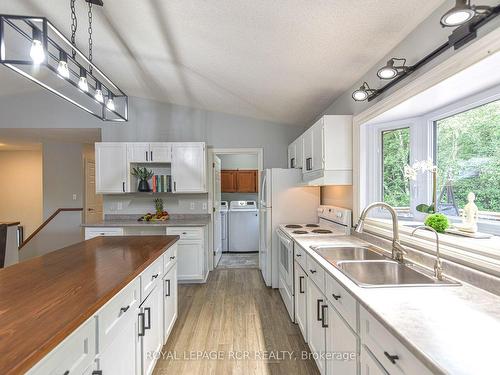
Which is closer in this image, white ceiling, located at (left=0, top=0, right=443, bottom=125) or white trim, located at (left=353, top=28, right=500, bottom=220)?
white trim, located at (left=353, top=28, right=500, bottom=220)

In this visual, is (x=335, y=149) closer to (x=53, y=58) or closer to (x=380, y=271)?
(x=380, y=271)

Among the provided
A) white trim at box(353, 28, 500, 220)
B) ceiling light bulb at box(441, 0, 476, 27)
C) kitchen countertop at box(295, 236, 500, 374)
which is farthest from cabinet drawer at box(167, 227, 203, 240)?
ceiling light bulb at box(441, 0, 476, 27)

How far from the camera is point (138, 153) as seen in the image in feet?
12.6

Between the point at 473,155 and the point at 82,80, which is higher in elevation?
the point at 82,80

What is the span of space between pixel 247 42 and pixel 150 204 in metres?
2.94

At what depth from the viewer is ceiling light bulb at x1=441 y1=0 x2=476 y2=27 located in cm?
103

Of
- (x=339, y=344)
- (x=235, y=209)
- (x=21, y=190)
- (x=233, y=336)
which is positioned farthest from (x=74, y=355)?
(x=21, y=190)

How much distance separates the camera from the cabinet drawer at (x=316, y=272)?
5.56 feet

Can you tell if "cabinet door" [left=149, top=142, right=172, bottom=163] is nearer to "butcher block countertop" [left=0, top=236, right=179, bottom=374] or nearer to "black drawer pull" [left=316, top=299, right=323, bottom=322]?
"butcher block countertop" [left=0, top=236, right=179, bottom=374]

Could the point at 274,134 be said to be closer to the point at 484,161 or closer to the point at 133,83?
the point at 133,83

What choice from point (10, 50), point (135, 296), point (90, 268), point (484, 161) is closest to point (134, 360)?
point (135, 296)

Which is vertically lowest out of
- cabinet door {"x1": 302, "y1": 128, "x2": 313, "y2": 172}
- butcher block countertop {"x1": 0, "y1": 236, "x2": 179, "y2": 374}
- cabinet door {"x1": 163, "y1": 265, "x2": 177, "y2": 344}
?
cabinet door {"x1": 163, "y1": 265, "x2": 177, "y2": 344}

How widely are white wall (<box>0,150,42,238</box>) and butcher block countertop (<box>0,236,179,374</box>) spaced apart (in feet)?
18.7

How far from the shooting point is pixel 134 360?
1482 millimetres
